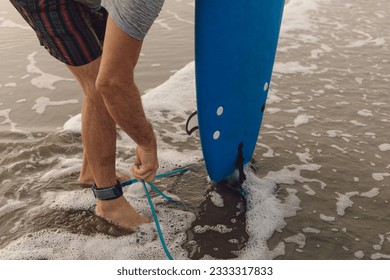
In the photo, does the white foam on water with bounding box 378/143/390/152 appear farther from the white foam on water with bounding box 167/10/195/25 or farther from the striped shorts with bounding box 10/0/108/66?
the white foam on water with bounding box 167/10/195/25

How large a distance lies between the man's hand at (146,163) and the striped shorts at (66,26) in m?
0.51

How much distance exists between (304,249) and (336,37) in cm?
374

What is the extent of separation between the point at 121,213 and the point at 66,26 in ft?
3.44

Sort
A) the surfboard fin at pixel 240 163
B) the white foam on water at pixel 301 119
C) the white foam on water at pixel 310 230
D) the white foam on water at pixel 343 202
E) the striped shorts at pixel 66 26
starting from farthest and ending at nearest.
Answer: the white foam on water at pixel 301 119
the surfboard fin at pixel 240 163
the white foam on water at pixel 343 202
the white foam on water at pixel 310 230
the striped shorts at pixel 66 26

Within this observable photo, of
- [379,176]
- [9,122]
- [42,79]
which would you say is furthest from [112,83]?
[42,79]

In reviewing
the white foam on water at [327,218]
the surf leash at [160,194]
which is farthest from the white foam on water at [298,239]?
the surf leash at [160,194]

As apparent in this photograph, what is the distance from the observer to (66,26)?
172cm

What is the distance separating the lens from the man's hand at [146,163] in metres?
1.83

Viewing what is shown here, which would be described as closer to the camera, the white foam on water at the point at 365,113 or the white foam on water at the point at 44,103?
the white foam on water at the point at 365,113

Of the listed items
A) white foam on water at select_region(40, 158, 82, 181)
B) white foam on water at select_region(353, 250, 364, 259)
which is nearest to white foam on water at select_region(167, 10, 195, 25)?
white foam on water at select_region(40, 158, 82, 181)

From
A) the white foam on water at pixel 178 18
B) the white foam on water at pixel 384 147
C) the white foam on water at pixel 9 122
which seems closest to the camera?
the white foam on water at pixel 384 147

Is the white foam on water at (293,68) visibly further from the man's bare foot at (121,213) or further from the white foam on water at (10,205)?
the white foam on water at (10,205)
